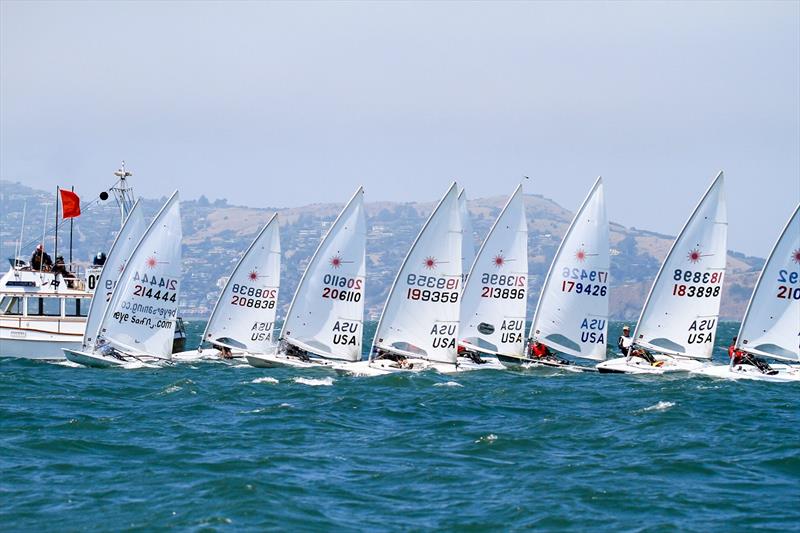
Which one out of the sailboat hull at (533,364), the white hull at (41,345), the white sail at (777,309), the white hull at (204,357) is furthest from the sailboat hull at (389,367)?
the white hull at (41,345)

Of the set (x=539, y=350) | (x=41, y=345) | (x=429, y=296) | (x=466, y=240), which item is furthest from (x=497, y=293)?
(x=41, y=345)

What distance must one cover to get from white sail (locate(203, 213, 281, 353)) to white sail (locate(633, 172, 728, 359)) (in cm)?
1448

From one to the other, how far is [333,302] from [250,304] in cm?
437

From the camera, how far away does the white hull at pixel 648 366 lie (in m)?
47.8

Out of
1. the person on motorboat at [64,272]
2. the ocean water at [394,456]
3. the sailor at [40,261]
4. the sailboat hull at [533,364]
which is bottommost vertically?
the ocean water at [394,456]

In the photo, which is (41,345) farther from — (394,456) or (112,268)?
(394,456)

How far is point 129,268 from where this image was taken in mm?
47750

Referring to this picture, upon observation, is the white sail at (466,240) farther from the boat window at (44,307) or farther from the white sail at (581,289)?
the boat window at (44,307)

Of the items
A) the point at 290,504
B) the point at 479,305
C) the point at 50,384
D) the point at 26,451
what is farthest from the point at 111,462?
the point at 479,305

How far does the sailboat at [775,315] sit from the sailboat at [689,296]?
1.72 m

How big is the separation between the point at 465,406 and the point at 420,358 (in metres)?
9.88

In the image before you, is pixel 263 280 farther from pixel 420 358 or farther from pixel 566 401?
pixel 566 401

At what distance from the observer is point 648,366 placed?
48094mm

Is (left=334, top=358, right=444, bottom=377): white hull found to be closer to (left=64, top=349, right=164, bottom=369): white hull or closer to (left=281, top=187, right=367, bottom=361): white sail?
(left=281, top=187, right=367, bottom=361): white sail
